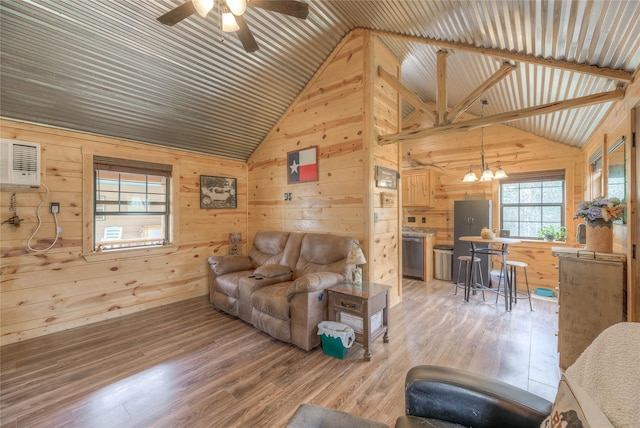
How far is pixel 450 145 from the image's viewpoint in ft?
18.0

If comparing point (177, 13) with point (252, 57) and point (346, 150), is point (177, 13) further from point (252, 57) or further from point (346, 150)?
point (346, 150)

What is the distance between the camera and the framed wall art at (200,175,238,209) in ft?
14.6

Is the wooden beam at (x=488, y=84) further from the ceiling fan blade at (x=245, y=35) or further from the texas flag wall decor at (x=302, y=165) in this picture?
the ceiling fan blade at (x=245, y=35)

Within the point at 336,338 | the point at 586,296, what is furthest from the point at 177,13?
the point at 586,296

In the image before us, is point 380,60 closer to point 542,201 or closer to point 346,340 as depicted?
point 346,340

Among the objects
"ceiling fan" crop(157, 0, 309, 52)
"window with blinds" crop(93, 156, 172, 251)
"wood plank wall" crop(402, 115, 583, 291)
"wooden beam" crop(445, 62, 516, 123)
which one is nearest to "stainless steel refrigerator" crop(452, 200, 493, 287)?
"wood plank wall" crop(402, 115, 583, 291)

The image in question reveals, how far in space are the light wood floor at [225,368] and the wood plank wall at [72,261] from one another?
28 cm

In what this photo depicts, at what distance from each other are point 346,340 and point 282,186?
8.71 ft

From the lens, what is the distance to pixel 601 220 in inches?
Answer: 89.2

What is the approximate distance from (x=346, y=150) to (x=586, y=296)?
276cm

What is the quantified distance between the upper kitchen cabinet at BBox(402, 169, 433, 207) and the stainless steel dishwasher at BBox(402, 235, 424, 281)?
77 centimetres

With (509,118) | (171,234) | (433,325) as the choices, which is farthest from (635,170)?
(171,234)

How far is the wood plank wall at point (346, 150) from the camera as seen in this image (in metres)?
3.38

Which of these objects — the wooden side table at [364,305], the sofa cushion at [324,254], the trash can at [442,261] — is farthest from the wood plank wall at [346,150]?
the trash can at [442,261]
